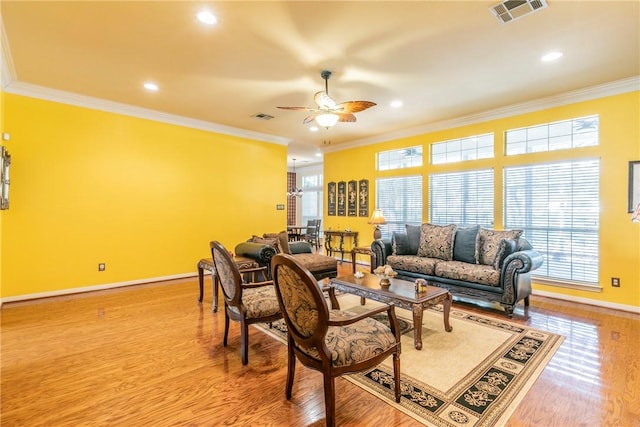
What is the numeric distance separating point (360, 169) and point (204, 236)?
12.7ft

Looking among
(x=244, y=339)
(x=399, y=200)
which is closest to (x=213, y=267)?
(x=244, y=339)

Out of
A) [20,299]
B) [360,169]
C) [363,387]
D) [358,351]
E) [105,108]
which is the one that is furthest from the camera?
[360,169]

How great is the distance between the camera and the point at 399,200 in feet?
21.6

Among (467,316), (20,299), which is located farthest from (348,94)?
(20,299)

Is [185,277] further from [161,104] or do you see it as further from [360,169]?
[360,169]

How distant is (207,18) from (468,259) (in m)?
4.39

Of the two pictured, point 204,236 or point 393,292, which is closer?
point 393,292

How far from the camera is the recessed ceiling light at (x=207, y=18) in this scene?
2.61 m

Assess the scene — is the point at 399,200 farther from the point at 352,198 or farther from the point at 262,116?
the point at 262,116

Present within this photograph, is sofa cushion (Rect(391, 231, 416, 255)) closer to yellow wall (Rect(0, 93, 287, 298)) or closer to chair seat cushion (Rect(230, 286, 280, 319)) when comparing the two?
chair seat cushion (Rect(230, 286, 280, 319))

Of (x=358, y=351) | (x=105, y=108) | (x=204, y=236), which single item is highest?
(x=105, y=108)

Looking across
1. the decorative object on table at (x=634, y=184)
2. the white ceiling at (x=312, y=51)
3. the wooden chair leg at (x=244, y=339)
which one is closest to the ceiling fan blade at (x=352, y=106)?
the white ceiling at (x=312, y=51)

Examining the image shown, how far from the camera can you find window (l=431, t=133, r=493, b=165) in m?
5.27

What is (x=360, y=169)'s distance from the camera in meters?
7.33
